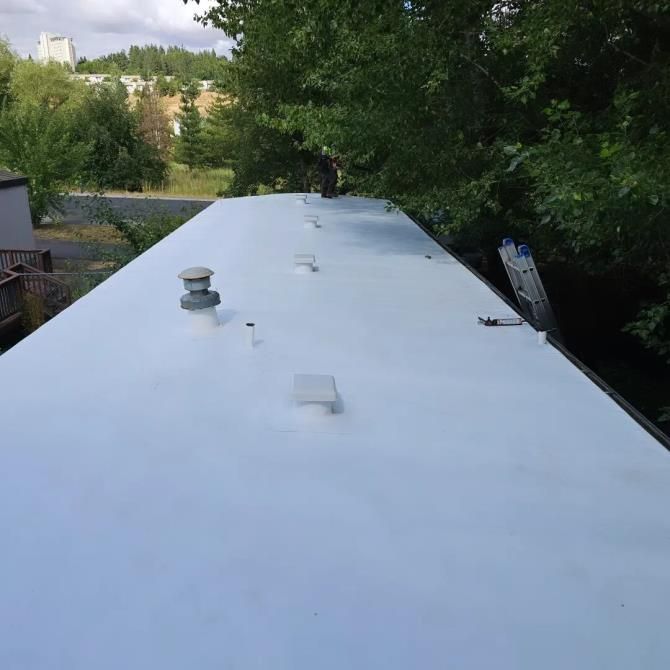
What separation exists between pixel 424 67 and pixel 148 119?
3158 cm

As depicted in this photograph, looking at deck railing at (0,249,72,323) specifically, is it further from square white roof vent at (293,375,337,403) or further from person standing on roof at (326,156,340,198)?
square white roof vent at (293,375,337,403)

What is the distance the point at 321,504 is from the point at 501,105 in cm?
639

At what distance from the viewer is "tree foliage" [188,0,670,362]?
4.93m

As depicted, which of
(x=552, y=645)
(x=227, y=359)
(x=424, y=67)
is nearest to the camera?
(x=552, y=645)

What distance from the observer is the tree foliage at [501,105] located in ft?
16.2

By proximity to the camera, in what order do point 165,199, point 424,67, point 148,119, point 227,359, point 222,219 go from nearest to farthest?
point 227,359 < point 424,67 < point 222,219 < point 165,199 < point 148,119

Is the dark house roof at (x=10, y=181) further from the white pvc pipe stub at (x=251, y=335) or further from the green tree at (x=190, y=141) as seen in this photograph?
the green tree at (x=190, y=141)

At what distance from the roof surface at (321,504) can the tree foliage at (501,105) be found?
1.68m

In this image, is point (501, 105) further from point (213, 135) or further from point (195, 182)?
point (195, 182)

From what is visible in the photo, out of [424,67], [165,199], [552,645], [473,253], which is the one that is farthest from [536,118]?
[165,199]

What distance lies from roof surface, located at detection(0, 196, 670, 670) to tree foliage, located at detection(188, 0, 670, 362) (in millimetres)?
1684

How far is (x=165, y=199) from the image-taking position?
91.4ft

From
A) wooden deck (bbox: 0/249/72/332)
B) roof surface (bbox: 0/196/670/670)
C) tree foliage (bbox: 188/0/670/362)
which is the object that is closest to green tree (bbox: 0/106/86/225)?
wooden deck (bbox: 0/249/72/332)

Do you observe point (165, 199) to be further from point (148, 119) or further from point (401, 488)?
point (401, 488)
